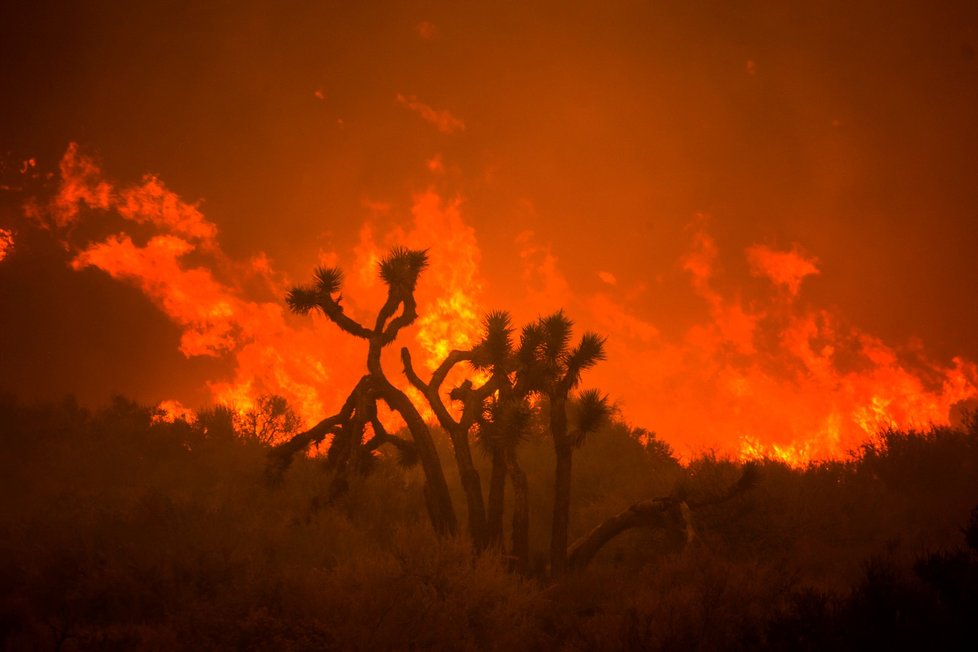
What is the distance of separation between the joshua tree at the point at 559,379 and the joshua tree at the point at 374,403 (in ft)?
9.16

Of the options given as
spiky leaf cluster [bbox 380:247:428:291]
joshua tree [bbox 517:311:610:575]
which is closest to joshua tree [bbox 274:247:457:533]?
spiky leaf cluster [bbox 380:247:428:291]

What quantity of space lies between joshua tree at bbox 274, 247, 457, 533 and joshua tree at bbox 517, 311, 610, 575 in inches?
110

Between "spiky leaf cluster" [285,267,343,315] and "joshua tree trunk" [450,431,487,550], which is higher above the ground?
"spiky leaf cluster" [285,267,343,315]

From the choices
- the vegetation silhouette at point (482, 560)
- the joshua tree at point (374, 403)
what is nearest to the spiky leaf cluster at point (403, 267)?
the joshua tree at point (374, 403)

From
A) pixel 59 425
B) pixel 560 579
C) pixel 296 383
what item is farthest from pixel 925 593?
pixel 296 383

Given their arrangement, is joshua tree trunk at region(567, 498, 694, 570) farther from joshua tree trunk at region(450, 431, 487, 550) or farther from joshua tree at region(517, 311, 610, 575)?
joshua tree trunk at region(450, 431, 487, 550)

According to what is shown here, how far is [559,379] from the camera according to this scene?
38.0 ft

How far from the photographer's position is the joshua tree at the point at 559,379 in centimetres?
1084

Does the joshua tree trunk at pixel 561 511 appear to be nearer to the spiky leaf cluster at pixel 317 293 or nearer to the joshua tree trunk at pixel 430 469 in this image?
the joshua tree trunk at pixel 430 469

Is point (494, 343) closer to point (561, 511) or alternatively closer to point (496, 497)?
point (496, 497)

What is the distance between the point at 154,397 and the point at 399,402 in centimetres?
4851

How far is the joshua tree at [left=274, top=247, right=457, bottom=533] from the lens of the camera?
1182 cm

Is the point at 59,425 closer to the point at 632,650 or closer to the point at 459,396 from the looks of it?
the point at 459,396

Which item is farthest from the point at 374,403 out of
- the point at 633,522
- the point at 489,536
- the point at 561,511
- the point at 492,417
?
the point at 633,522
